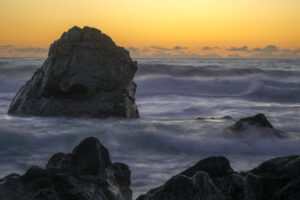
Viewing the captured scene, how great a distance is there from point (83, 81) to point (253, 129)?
159 inches

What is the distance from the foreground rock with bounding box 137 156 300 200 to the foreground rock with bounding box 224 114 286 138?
198 inches

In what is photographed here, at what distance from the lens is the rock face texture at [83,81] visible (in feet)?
32.9

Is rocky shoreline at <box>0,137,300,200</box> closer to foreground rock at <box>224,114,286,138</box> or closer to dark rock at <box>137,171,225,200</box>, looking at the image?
dark rock at <box>137,171,225,200</box>

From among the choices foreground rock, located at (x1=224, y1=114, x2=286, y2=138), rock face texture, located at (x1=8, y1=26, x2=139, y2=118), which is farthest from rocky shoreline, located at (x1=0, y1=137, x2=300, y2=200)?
rock face texture, located at (x1=8, y1=26, x2=139, y2=118)

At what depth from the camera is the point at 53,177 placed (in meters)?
3.21

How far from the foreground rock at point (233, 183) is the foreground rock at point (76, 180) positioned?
0.44 m

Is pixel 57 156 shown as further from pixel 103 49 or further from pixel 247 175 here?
pixel 103 49

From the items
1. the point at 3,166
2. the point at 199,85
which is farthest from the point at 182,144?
the point at 199,85

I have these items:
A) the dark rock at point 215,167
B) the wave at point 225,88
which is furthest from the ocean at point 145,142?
the wave at point 225,88

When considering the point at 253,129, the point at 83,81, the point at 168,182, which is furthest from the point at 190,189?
the point at 83,81

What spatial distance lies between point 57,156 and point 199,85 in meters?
23.3

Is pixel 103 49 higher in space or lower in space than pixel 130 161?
higher

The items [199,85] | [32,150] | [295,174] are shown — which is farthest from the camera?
[199,85]

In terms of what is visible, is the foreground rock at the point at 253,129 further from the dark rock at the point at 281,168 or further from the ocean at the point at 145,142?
the dark rock at the point at 281,168
